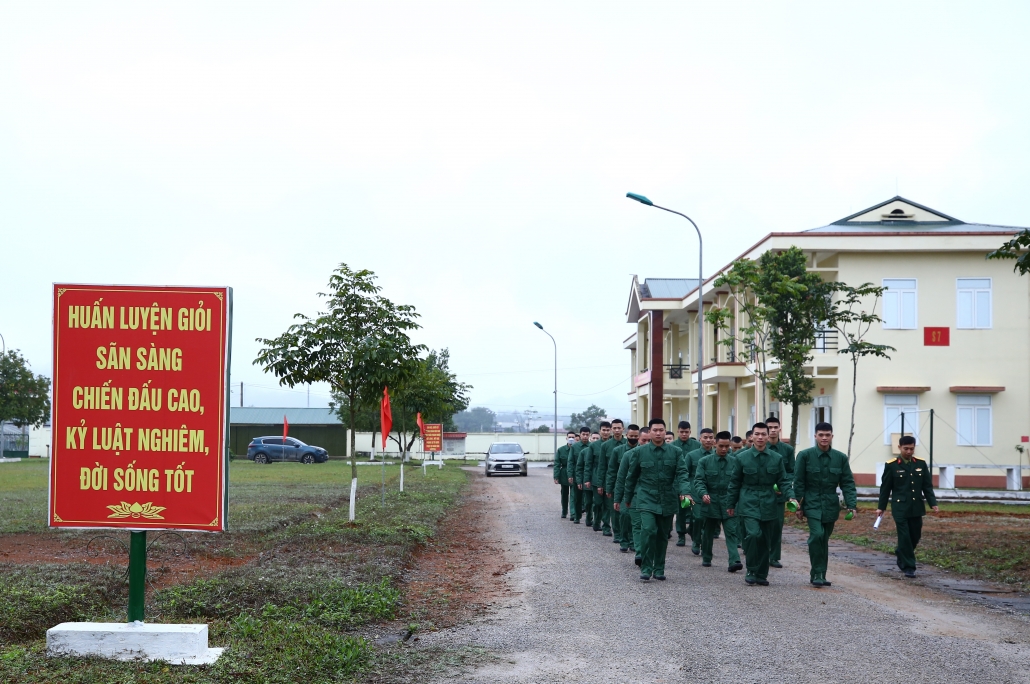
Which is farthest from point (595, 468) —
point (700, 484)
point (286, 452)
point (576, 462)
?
point (286, 452)

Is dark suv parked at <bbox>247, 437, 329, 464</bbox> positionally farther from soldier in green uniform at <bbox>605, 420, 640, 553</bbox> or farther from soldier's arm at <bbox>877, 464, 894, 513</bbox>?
soldier's arm at <bbox>877, 464, 894, 513</bbox>

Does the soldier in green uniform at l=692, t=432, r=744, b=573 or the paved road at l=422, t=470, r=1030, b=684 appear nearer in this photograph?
the paved road at l=422, t=470, r=1030, b=684

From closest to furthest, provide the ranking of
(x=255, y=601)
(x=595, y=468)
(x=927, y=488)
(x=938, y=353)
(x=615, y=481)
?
1. (x=255, y=601)
2. (x=927, y=488)
3. (x=615, y=481)
4. (x=595, y=468)
5. (x=938, y=353)

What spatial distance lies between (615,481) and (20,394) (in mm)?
54217

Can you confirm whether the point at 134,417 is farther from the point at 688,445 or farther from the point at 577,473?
the point at 577,473

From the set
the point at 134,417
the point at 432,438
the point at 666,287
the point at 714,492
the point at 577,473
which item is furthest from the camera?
the point at 666,287

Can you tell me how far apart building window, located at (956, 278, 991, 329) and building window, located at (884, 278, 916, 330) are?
1.44m

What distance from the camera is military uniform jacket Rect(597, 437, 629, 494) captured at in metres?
16.6

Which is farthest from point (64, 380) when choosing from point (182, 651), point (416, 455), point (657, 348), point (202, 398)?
point (416, 455)

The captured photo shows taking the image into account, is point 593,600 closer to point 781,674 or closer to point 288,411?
point 781,674

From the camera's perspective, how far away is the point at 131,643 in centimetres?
736

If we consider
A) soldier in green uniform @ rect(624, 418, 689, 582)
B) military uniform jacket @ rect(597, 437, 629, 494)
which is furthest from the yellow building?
soldier in green uniform @ rect(624, 418, 689, 582)

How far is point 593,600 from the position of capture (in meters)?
10.5

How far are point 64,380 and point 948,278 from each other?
3048cm
